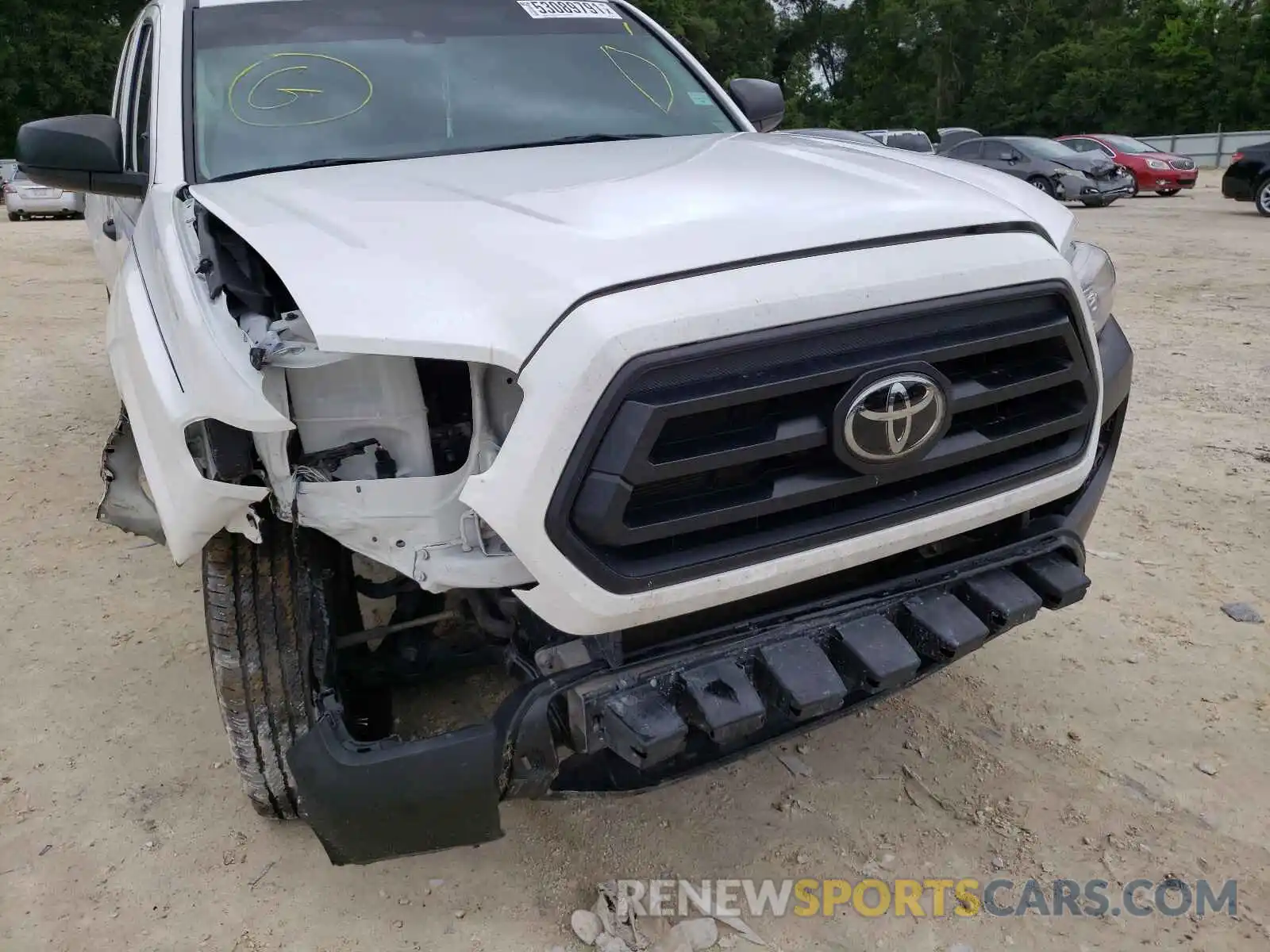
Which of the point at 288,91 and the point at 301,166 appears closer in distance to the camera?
the point at 301,166

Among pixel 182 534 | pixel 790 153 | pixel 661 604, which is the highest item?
pixel 790 153

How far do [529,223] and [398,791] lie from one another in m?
1.10

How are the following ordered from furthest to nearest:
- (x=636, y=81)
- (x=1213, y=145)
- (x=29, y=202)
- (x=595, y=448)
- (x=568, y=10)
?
(x=1213, y=145), (x=29, y=202), (x=568, y=10), (x=636, y=81), (x=595, y=448)

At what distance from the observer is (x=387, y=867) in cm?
244

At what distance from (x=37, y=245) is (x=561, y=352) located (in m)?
16.3

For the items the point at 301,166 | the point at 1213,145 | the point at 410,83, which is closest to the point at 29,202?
the point at 410,83

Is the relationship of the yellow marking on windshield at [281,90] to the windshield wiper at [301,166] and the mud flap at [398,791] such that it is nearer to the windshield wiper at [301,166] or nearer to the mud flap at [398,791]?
the windshield wiper at [301,166]

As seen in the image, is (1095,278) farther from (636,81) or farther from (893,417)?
(636,81)

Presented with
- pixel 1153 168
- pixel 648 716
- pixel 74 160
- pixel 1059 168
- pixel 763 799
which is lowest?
pixel 1153 168

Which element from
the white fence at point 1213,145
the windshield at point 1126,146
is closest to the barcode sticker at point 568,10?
the windshield at point 1126,146

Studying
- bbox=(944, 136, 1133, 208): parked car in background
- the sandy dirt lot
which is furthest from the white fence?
the sandy dirt lot

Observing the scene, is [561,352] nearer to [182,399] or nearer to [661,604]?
[661,604]

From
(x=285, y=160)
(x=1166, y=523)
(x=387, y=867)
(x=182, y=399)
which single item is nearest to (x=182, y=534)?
(x=182, y=399)

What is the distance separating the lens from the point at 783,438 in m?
1.81
